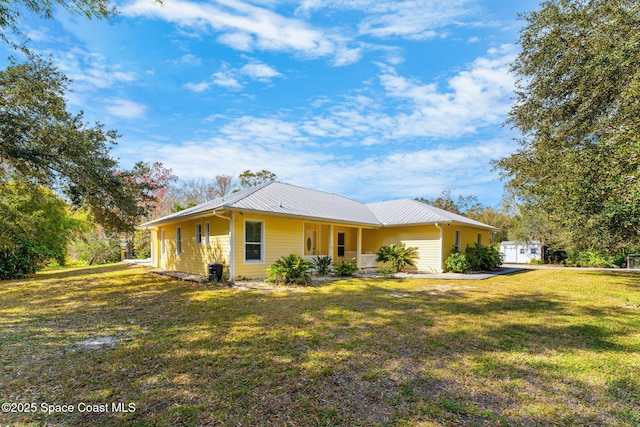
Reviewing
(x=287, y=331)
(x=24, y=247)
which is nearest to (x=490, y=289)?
(x=287, y=331)

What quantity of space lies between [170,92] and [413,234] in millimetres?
12739

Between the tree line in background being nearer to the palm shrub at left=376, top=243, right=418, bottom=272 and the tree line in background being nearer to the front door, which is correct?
the palm shrub at left=376, top=243, right=418, bottom=272

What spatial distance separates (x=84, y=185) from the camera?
913 cm

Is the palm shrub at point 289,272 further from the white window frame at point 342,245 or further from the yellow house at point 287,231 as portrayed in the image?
the white window frame at point 342,245

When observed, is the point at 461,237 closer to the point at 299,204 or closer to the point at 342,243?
the point at 342,243

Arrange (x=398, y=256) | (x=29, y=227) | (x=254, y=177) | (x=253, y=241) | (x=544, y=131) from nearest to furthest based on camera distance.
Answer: (x=544, y=131), (x=253, y=241), (x=29, y=227), (x=398, y=256), (x=254, y=177)

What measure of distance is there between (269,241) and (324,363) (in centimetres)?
811

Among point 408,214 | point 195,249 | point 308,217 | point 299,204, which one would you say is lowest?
point 195,249

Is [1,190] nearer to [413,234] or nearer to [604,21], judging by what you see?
[413,234]

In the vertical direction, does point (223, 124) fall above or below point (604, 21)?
below

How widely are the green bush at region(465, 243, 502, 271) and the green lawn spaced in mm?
7799

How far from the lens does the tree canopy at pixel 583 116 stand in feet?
22.2

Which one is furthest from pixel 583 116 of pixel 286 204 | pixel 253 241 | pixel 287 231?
pixel 253 241

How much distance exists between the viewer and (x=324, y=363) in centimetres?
373
